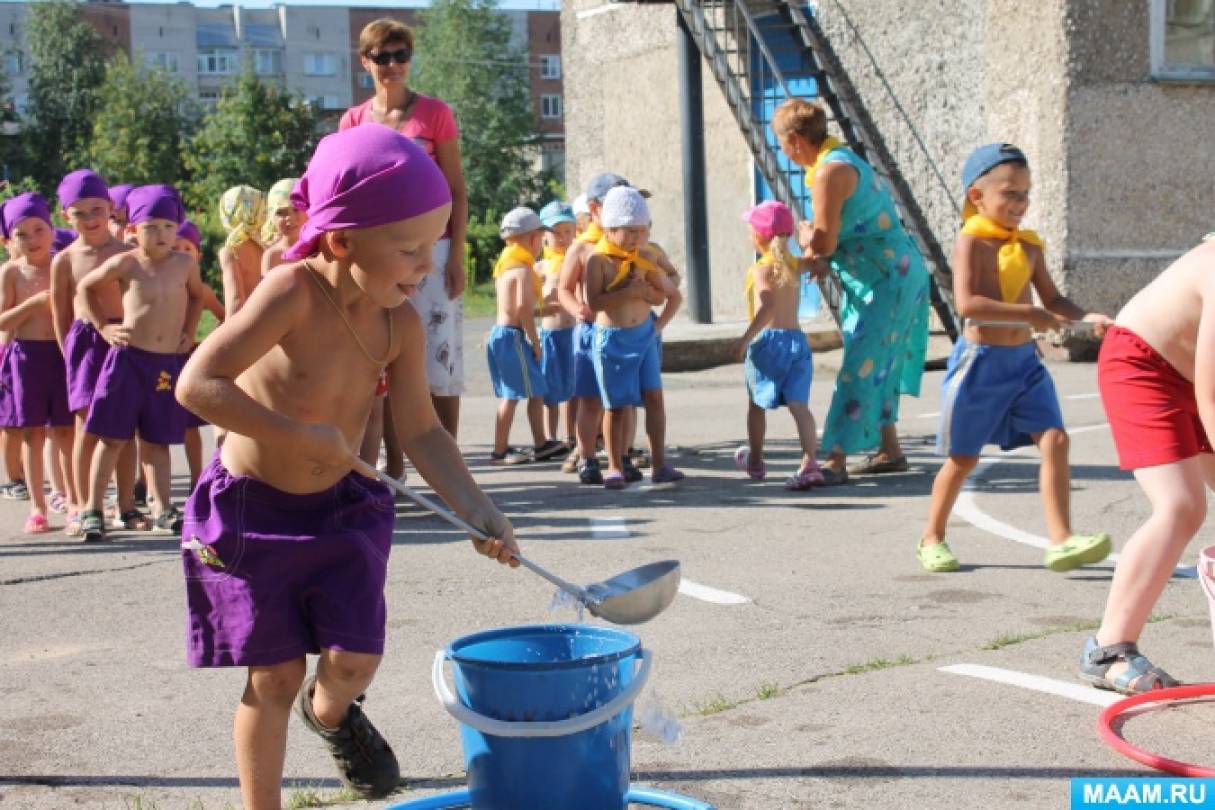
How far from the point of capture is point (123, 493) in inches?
317

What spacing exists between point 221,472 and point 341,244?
599mm

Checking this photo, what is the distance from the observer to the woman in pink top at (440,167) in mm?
7676

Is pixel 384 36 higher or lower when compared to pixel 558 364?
higher

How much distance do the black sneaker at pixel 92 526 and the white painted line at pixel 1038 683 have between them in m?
4.40

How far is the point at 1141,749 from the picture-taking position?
4.00 m

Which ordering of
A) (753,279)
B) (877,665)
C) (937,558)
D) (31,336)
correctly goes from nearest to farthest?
(877,665) → (937,558) → (31,336) → (753,279)

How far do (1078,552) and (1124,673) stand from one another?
135cm

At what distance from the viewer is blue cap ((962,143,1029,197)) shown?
243 inches

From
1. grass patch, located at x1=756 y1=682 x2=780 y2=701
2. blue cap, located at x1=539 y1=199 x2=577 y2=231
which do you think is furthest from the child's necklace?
blue cap, located at x1=539 y1=199 x2=577 y2=231

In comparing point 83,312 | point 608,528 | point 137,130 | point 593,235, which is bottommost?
point 608,528

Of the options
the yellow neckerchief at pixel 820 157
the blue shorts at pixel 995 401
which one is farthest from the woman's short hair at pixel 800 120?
the blue shorts at pixel 995 401

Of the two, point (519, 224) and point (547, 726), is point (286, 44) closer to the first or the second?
point (519, 224)

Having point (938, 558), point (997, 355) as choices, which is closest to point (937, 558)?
point (938, 558)

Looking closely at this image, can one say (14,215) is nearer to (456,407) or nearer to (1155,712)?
(456,407)
